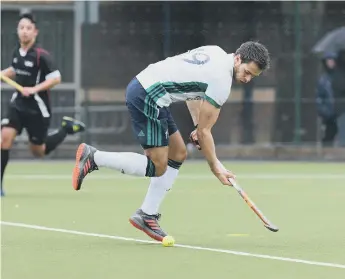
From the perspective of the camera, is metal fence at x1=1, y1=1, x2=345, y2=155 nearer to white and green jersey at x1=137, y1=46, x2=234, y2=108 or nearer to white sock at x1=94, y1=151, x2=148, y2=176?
white sock at x1=94, y1=151, x2=148, y2=176

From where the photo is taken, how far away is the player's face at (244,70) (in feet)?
24.6

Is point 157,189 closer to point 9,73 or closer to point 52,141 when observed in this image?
point 9,73

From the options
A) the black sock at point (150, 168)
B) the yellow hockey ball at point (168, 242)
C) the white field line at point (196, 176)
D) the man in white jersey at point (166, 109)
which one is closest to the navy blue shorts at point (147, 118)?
the man in white jersey at point (166, 109)

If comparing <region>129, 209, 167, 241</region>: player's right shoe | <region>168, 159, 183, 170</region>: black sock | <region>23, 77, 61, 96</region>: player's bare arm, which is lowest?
<region>129, 209, 167, 241</region>: player's right shoe

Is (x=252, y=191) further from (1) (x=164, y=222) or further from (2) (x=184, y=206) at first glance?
(1) (x=164, y=222)

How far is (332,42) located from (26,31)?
291 inches

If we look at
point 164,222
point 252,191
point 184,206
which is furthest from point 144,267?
point 252,191

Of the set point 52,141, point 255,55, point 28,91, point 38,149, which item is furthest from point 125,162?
point 52,141

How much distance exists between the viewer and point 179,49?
17.3 metres

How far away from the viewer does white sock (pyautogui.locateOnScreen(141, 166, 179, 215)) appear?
795cm

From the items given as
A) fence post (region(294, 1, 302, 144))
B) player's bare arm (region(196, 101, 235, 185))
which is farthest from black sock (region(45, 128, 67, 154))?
fence post (region(294, 1, 302, 144))

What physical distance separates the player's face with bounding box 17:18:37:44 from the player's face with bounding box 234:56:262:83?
409cm

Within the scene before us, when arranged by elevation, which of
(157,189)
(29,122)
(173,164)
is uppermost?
(173,164)

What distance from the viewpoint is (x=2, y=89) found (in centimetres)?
1725
